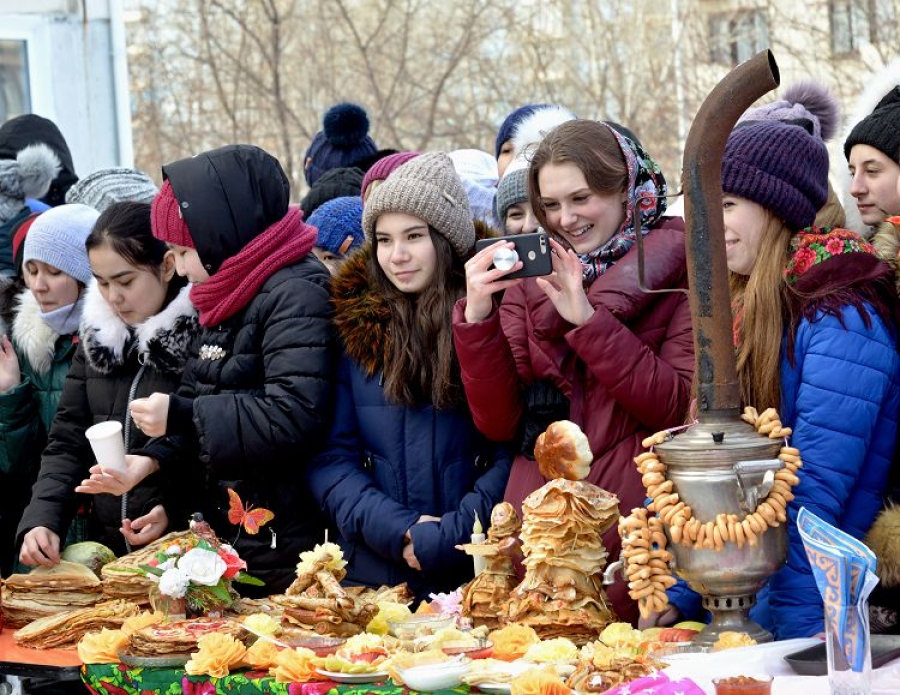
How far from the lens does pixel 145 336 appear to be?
411 cm

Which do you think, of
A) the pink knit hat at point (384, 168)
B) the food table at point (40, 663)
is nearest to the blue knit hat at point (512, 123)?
the pink knit hat at point (384, 168)

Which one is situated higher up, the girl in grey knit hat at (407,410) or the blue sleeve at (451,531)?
the girl in grey knit hat at (407,410)

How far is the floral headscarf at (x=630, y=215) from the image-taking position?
336 centimetres

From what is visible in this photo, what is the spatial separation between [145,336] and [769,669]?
7.46 ft

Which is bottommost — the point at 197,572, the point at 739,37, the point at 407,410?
the point at 197,572

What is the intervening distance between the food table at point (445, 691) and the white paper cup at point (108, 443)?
1.91ft

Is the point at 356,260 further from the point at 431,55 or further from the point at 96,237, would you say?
the point at 431,55

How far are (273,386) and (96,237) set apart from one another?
0.89 metres

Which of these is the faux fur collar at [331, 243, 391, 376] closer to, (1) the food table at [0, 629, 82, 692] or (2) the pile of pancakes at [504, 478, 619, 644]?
(2) the pile of pancakes at [504, 478, 619, 644]

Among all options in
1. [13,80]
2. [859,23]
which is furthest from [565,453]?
[859,23]

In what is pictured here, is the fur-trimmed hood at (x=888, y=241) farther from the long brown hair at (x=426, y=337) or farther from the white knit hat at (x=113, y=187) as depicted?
the white knit hat at (x=113, y=187)

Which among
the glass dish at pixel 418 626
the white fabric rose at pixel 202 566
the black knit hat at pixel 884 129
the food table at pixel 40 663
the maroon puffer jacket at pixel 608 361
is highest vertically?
the black knit hat at pixel 884 129

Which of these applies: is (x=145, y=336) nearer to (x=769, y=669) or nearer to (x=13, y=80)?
(x=769, y=669)

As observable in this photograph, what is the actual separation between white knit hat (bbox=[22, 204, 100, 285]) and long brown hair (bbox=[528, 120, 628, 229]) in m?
1.92
